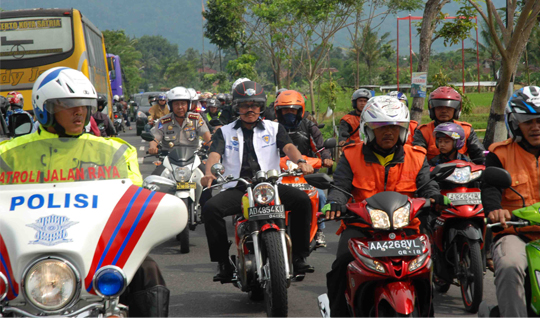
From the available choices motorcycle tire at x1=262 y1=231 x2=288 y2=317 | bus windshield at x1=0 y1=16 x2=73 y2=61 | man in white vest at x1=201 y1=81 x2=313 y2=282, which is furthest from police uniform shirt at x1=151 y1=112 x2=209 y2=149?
bus windshield at x1=0 y1=16 x2=73 y2=61

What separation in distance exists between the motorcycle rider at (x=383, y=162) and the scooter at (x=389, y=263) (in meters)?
0.41

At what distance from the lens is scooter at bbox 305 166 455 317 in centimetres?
363

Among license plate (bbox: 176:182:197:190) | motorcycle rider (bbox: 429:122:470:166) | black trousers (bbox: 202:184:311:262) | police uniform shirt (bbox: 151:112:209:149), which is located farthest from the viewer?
police uniform shirt (bbox: 151:112:209:149)

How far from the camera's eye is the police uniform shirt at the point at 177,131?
9.48 m

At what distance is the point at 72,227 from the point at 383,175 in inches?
83.8

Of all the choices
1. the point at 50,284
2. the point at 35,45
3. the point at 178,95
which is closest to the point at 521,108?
the point at 50,284

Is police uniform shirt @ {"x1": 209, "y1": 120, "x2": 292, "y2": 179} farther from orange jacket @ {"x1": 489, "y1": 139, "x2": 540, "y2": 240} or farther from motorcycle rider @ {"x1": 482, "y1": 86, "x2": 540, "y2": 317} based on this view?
orange jacket @ {"x1": 489, "y1": 139, "x2": 540, "y2": 240}

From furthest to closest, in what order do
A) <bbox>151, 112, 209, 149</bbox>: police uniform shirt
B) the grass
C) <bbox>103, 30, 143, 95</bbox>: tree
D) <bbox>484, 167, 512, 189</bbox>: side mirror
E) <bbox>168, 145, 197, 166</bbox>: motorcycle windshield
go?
<bbox>103, 30, 143, 95</bbox>: tree → the grass → <bbox>151, 112, 209, 149</bbox>: police uniform shirt → <bbox>168, 145, 197, 166</bbox>: motorcycle windshield → <bbox>484, 167, 512, 189</bbox>: side mirror

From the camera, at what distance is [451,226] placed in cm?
589

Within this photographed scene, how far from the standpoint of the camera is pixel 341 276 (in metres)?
4.14

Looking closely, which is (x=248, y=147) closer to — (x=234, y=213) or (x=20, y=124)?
(x=234, y=213)

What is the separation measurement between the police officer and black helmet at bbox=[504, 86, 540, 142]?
18.8ft

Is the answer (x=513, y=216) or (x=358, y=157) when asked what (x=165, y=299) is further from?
(x=513, y=216)

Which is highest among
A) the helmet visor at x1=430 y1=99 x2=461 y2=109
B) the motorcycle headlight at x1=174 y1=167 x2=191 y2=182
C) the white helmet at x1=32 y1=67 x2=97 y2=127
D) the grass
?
the white helmet at x1=32 y1=67 x2=97 y2=127
